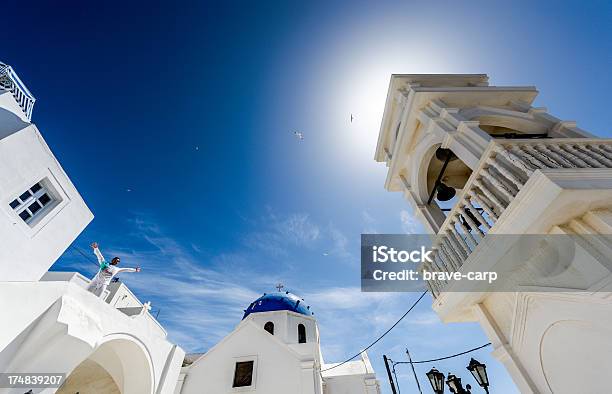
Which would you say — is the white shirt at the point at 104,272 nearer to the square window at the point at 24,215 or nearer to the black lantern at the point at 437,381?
the square window at the point at 24,215

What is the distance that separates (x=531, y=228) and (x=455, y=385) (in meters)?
4.33

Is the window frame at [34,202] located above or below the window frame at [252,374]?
above

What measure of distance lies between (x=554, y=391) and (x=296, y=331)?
61.8ft

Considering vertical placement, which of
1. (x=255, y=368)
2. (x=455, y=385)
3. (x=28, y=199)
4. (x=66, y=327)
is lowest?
(x=455, y=385)

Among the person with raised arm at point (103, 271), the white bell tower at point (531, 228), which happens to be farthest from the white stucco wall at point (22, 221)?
the white bell tower at point (531, 228)

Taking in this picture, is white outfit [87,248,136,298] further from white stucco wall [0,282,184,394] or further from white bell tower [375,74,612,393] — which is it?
white bell tower [375,74,612,393]

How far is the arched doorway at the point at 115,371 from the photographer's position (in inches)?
347

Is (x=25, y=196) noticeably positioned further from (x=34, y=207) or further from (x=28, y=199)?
(x=34, y=207)

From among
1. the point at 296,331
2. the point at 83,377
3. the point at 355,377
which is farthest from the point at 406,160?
the point at 296,331

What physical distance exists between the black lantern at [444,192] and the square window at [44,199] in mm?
12897

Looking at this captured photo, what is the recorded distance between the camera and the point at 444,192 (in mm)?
8688

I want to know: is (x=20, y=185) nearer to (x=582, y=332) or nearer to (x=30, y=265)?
(x=30, y=265)

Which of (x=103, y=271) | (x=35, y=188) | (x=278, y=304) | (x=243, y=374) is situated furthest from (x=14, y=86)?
(x=278, y=304)

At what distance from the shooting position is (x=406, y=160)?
877 centimetres
